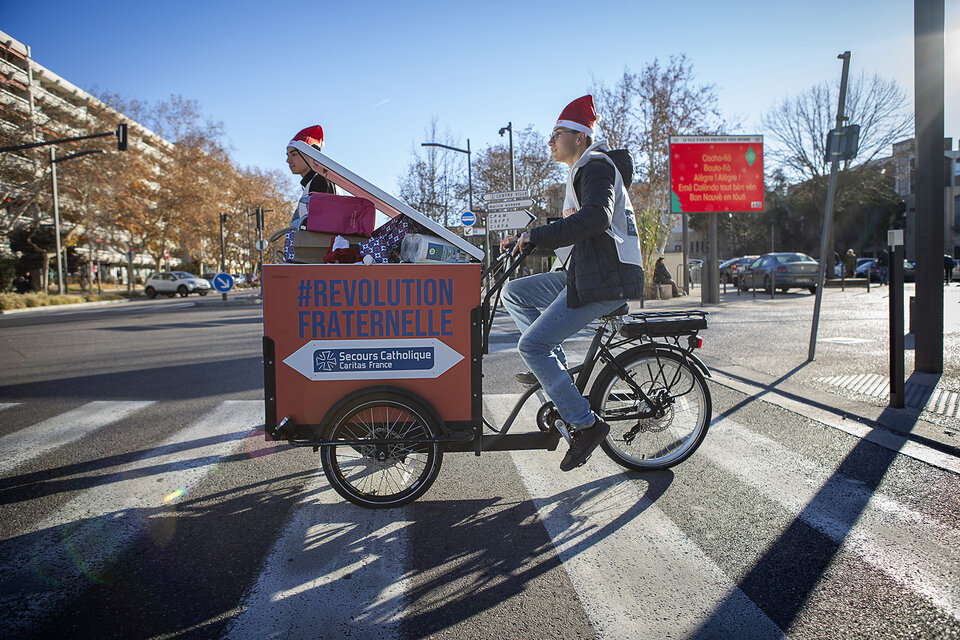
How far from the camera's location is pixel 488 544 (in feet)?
9.09

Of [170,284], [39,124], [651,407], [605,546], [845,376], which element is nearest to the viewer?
[605,546]

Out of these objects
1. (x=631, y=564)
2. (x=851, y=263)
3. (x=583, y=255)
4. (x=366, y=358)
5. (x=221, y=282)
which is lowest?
(x=631, y=564)

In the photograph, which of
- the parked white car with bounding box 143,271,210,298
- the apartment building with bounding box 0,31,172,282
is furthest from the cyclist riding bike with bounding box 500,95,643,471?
the parked white car with bounding box 143,271,210,298

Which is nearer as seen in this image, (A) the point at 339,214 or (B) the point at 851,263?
(A) the point at 339,214

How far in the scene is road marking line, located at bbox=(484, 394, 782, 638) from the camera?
2.13 m

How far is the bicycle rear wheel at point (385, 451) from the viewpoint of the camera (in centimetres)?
304

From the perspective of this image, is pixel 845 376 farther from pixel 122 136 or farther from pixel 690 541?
pixel 122 136

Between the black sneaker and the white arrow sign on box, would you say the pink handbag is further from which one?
the black sneaker

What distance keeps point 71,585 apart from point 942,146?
7580 millimetres

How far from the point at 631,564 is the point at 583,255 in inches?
60.7

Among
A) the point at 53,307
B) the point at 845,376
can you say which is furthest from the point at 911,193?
the point at 53,307

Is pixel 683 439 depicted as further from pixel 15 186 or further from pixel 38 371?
pixel 15 186

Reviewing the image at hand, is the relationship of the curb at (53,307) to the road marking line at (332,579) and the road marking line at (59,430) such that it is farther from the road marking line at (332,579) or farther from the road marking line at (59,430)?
the road marking line at (332,579)

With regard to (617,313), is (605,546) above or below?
below
